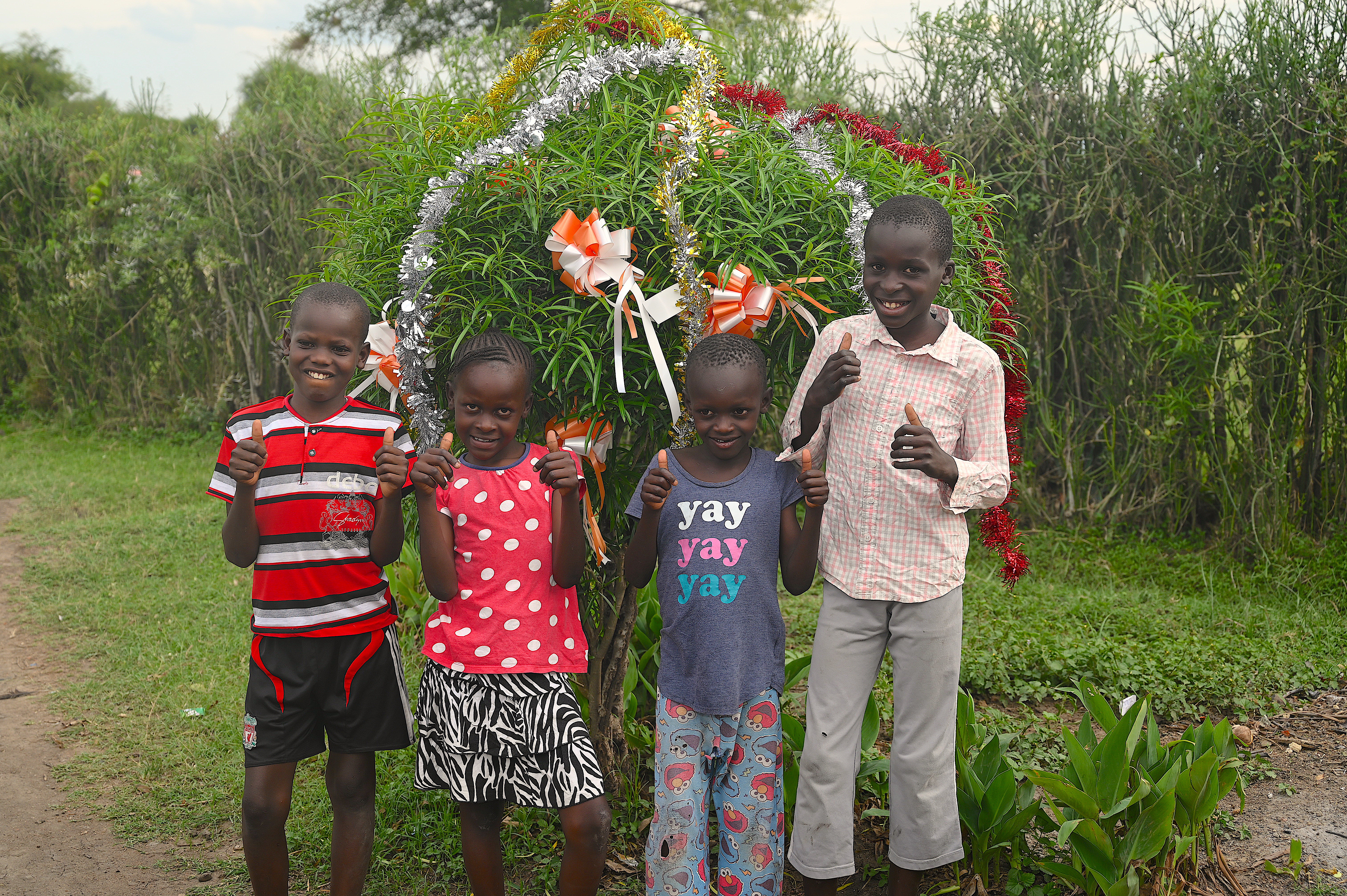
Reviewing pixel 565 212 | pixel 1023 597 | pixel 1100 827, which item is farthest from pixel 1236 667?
pixel 565 212

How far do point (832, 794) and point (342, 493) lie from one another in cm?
143

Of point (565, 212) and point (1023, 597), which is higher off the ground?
point (565, 212)

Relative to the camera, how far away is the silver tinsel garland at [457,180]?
8.25ft

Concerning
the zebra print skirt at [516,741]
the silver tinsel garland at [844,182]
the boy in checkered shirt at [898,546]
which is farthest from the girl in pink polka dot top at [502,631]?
the silver tinsel garland at [844,182]

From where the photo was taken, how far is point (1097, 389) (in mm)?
6516

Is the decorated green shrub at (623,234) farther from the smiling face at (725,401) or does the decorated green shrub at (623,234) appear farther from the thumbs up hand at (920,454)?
the thumbs up hand at (920,454)

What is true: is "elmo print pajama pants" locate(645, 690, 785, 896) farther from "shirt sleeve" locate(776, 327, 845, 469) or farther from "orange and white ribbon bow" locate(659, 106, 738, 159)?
"orange and white ribbon bow" locate(659, 106, 738, 159)

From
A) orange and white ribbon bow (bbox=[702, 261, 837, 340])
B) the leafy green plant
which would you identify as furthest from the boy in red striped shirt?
the leafy green plant

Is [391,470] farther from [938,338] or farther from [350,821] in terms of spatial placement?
[938,338]

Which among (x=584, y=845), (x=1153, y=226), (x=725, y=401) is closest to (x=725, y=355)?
(x=725, y=401)

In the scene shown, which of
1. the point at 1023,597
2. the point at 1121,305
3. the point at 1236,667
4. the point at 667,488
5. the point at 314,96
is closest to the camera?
the point at 667,488

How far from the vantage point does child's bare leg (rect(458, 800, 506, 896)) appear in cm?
241

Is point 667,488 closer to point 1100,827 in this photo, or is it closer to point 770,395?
point 770,395

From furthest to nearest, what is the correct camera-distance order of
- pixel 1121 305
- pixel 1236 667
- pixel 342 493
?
pixel 1121 305
pixel 1236 667
pixel 342 493
